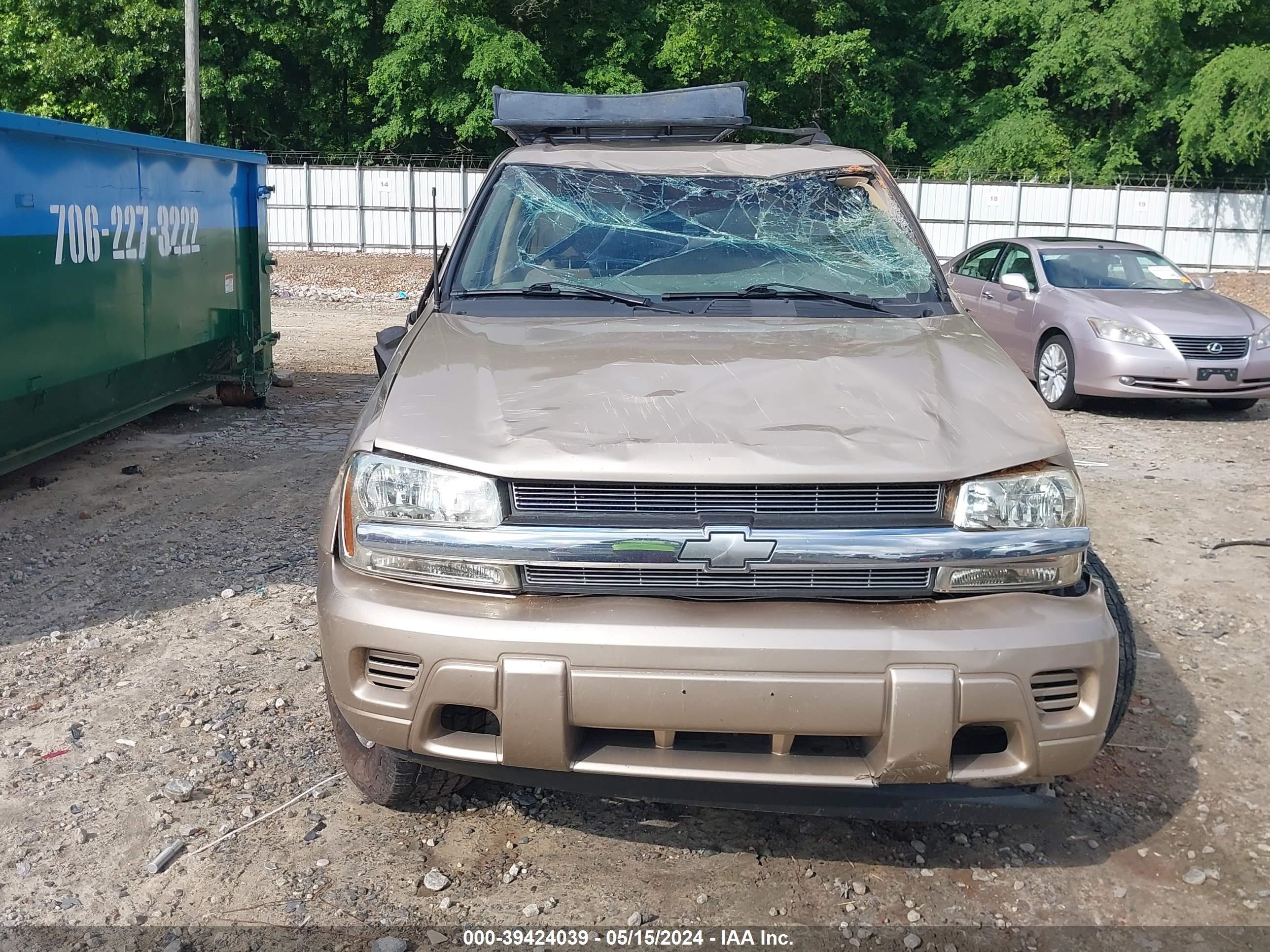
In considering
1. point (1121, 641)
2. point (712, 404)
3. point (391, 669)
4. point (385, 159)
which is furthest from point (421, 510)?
point (385, 159)

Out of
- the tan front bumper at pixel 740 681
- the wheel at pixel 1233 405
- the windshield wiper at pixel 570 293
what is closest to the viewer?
the tan front bumper at pixel 740 681

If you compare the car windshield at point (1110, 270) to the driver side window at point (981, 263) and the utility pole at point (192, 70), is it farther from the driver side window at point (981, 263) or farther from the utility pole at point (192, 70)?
the utility pole at point (192, 70)

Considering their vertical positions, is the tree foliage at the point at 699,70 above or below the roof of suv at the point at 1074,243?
above

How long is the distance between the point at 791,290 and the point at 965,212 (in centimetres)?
2635

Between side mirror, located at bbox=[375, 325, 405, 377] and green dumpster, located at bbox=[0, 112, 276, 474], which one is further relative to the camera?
green dumpster, located at bbox=[0, 112, 276, 474]

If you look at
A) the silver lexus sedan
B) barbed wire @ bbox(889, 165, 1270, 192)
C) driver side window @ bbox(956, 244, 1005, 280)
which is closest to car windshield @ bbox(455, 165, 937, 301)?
the silver lexus sedan

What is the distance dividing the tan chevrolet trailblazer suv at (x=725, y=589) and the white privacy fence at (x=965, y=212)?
24.6 meters

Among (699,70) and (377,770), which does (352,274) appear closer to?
(699,70)

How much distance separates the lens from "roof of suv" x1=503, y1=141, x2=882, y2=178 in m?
4.24

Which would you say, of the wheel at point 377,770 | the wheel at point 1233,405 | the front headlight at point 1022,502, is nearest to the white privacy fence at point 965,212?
the wheel at point 1233,405

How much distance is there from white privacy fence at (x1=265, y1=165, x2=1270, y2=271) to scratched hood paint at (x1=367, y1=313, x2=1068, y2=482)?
947 inches

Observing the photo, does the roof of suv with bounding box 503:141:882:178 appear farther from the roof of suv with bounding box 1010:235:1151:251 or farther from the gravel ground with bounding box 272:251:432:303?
the gravel ground with bounding box 272:251:432:303

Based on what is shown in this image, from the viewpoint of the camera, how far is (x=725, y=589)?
2602 mm

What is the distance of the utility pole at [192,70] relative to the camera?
853 inches
